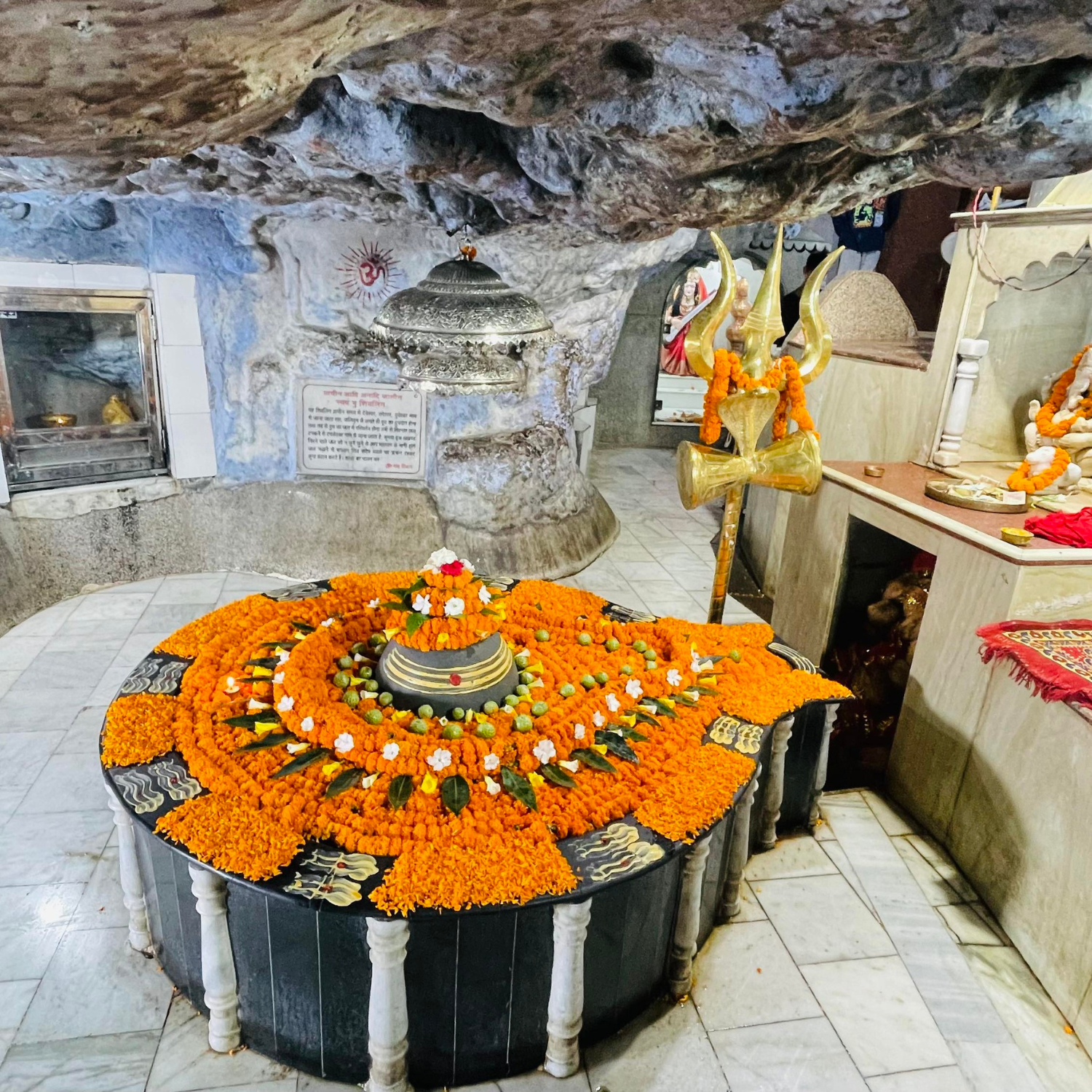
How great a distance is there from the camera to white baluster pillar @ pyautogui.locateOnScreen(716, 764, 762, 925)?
348cm

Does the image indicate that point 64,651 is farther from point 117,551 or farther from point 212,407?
point 212,407

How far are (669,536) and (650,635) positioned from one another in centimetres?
448

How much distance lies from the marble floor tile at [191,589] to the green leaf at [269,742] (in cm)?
376

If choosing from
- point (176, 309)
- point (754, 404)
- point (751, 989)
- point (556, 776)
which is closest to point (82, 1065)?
point (556, 776)

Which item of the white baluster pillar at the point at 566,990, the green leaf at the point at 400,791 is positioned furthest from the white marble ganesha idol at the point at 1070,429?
the green leaf at the point at 400,791

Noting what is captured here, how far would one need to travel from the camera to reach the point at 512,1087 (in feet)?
9.42

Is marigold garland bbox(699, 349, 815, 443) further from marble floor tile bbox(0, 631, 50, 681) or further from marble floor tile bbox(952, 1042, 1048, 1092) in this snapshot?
marble floor tile bbox(0, 631, 50, 681)

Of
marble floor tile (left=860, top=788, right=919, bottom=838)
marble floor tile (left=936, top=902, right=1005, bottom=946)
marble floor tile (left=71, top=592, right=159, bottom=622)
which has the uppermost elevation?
marble floor tile (left=71, top=592, right=159, bottom=622)

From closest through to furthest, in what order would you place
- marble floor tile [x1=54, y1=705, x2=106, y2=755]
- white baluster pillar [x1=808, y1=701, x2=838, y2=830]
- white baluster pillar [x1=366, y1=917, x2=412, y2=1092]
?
white baluster pillar [x1=366, y1=917, x2=412, y2=1092]
white baluster pillar [x1=808, y1=701, x2=838, y2=830]
marble floor tile [x1=54, y1=705, x2=106, y2=755]

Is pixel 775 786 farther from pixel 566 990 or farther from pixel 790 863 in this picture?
pixel 566 990

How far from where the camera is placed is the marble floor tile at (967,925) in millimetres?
3654

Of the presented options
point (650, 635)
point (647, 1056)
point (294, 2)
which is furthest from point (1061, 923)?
point (294, 2)

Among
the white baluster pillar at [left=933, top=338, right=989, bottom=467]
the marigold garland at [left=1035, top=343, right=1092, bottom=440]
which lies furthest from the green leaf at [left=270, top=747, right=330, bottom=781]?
the marigold garland at [left=1035, top=343, right=1092, bottom=440]

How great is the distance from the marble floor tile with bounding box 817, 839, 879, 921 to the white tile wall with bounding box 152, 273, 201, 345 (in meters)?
6.15
